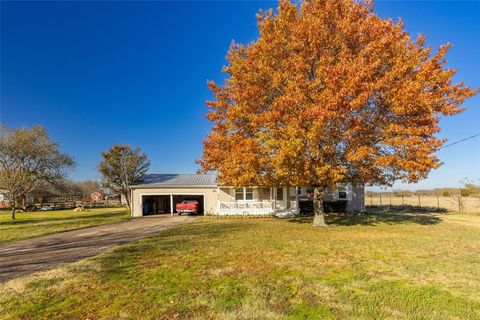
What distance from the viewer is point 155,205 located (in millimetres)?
28672

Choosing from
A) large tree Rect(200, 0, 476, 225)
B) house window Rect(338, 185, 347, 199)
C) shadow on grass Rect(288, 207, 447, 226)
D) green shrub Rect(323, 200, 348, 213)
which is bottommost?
shadow on grass Rect(288, 207, 447, 226)

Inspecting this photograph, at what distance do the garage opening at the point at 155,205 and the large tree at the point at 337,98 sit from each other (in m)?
15.4

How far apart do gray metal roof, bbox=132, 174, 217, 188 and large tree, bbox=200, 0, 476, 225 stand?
36.5 ft

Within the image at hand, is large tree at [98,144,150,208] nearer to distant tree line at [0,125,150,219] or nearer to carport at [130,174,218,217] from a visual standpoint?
distant tree line at [0,125,150,219]

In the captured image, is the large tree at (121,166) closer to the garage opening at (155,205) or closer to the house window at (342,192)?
the garage opening at (155,205)

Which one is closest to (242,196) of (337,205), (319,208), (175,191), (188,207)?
(188,207)

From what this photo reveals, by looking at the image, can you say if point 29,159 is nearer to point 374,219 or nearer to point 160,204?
point 160,204

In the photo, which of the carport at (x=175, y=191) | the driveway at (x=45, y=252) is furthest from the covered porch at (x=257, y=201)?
the driveway at (x=45, y=252)

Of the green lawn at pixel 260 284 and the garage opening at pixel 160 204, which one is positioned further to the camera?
the garage opening at pixel 160 204

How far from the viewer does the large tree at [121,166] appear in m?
29.3

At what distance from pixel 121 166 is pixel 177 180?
7657 millimetres

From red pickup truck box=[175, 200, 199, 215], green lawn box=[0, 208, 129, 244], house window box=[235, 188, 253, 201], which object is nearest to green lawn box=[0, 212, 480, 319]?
green lawn box=[0, 208, 129, 244]

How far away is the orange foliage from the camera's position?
1135 cm

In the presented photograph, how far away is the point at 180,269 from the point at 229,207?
55.1ft
